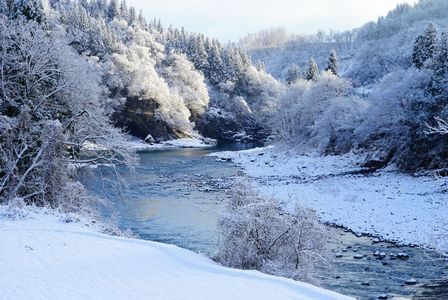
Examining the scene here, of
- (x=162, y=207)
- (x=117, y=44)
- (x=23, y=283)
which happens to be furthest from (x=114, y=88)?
(x=23, y=283)

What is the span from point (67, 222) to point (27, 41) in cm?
1061

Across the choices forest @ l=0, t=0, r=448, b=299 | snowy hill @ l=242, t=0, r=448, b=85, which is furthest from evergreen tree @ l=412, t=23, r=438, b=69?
snowy hill @ l=242, t=0, r=448, b=85

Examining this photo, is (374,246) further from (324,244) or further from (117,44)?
(117,44)

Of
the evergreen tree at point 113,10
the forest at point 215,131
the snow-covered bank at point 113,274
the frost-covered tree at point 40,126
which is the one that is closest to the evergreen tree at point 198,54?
the forest at point 215,131

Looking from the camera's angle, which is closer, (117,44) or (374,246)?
(374,246)

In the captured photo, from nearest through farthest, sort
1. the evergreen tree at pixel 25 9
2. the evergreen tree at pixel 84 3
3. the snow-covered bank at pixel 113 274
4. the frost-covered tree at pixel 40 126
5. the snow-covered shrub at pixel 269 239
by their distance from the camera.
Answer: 1. the snow-covered bank at pixel 113 274
2. the snow-covered shrub at pixel 269 239
3. the frost-covered tree at pixel 40 126
4. the evergreen tree at pixel 25 9
5. the evergreen tree at pixel 84 3

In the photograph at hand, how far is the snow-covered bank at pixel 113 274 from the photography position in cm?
846

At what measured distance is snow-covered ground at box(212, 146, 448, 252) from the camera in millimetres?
22000

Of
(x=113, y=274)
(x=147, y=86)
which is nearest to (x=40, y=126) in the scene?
(x=113, y=274)

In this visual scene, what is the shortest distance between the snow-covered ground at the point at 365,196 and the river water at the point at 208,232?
1.35 metres

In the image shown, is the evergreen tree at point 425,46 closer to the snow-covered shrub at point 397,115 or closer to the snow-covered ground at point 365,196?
the snow-covered shrub at point 397,115

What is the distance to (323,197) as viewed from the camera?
97.4ft

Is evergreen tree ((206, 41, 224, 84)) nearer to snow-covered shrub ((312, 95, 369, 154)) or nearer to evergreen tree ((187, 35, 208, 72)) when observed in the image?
evergreen tree ((187, 35, 208, 72))

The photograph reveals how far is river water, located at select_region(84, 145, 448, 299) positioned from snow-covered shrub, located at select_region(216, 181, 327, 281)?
1.57 metres
